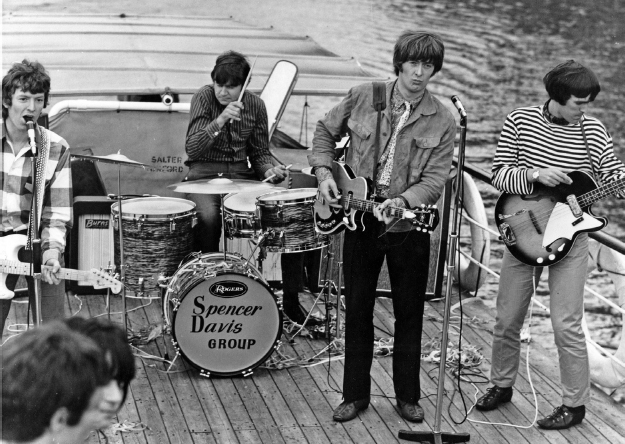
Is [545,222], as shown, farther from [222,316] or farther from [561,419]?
[222,316]

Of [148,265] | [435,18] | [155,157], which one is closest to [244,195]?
[148,265]

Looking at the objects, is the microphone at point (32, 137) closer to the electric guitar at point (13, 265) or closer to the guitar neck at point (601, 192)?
the electric guitar at point (13, 265)

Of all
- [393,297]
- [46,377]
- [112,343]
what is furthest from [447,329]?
[46,377]

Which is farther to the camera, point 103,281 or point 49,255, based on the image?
point 103,281

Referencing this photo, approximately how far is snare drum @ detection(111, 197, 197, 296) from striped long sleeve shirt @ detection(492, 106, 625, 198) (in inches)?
69.3

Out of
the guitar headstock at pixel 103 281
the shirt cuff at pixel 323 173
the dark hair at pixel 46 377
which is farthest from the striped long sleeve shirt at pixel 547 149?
the dark hair at pixel 46 377

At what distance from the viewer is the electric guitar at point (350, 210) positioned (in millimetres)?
4180

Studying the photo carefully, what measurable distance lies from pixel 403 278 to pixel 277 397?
0.99 m

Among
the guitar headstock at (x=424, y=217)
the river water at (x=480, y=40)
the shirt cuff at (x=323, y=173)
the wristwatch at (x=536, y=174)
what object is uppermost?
the wristwatch at (x=536, y=174)

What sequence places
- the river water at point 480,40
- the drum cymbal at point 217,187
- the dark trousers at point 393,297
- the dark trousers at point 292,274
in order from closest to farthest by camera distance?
the dark trousers at point 393,297 < the drum cymbal at point 217,187 < the dark trousers at point 292,274 < the river water at point 480,40

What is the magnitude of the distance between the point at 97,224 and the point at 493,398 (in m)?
2.87

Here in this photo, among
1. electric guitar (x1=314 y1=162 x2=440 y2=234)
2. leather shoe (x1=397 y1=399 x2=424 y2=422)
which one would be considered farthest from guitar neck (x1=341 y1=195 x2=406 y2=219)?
leather shoe (x1=397 y1=399 x2=424 y2=422)

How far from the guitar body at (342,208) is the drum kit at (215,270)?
1.50 ft

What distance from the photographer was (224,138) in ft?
18.5
